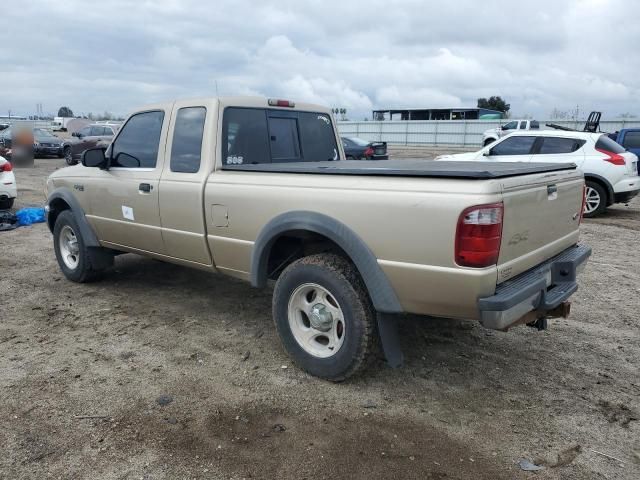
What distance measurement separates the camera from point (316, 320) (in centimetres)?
349

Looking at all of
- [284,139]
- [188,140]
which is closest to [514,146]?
[284,139]

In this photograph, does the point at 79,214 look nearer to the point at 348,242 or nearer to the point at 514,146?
the point at 348,242

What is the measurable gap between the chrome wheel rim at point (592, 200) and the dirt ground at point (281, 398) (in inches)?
220

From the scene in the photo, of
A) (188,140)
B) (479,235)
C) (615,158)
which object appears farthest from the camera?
Result: (615,158)

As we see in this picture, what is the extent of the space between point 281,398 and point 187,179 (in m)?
1.92

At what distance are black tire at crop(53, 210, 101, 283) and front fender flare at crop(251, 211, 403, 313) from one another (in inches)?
109

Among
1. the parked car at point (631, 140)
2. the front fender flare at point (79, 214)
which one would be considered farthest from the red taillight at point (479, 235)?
the parked car at point (631, 140)

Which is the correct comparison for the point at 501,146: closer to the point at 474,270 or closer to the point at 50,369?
the point at 474,270

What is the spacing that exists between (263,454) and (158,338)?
1.84 metres

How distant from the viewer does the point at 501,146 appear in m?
10.6

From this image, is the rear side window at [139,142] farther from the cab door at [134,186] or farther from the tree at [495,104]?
the tree at [495,104]

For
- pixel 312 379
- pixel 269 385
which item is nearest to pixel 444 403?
pixel 312 379

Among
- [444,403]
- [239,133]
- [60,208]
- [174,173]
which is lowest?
[444,403]

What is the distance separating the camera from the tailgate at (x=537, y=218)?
9.36ft
